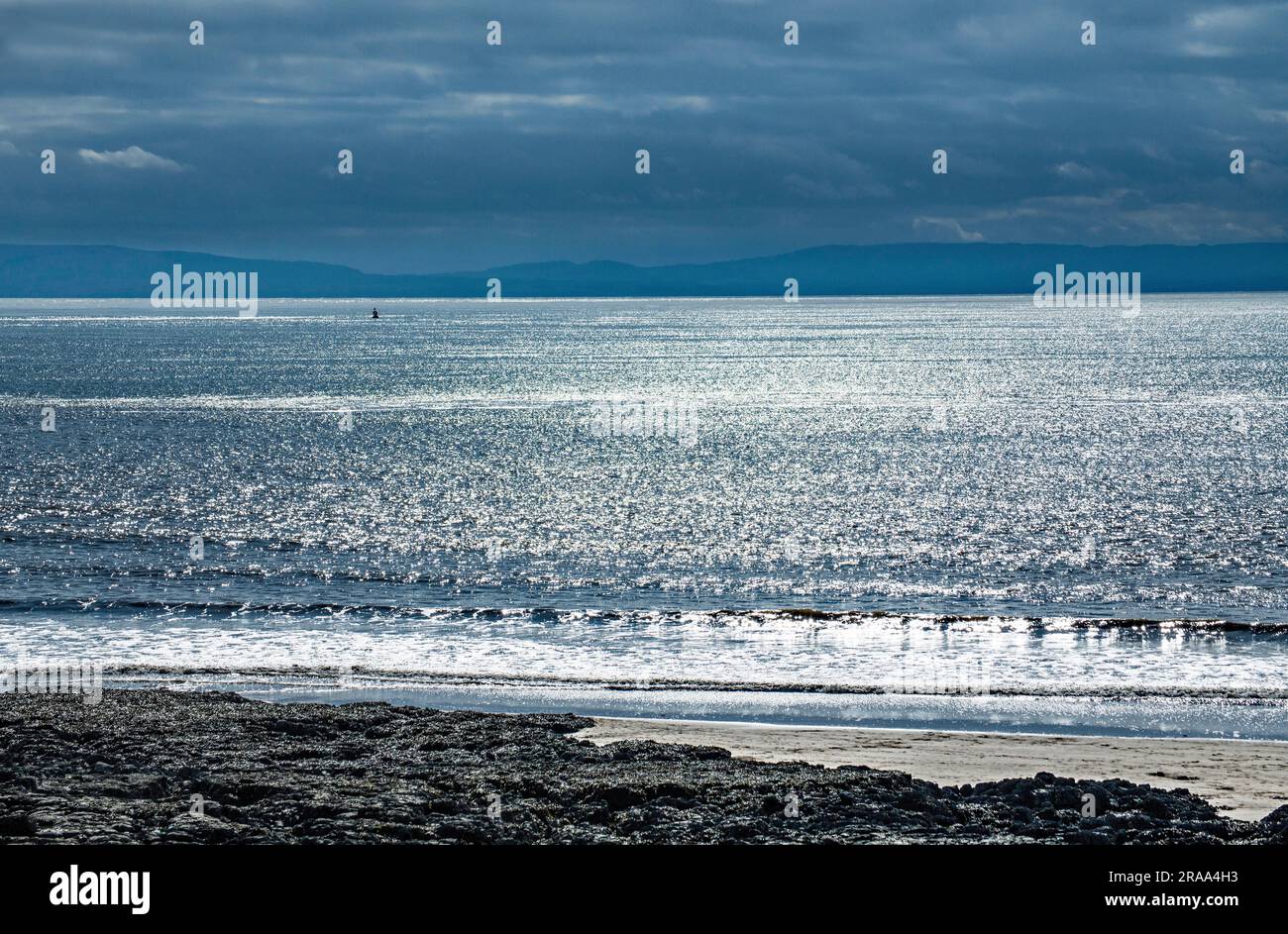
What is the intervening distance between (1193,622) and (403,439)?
165ft

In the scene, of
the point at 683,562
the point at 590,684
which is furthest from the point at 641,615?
the point at 683,562

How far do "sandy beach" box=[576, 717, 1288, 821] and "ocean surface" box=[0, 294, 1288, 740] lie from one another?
103 cm

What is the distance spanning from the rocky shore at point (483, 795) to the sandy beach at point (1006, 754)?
1.10 meters

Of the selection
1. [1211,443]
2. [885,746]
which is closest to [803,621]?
[885,746]

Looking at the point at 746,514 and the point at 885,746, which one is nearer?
the point at 885,746

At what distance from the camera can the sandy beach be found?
53.7 feet

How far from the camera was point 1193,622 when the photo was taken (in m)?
28.5

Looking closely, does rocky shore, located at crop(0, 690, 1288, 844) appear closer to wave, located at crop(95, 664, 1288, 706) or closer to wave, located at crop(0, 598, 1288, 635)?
wave, located at crop(95, 664, 1288, 706)

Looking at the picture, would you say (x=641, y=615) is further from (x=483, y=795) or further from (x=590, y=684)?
(x=483, y=795)

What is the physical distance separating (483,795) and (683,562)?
22.2 m

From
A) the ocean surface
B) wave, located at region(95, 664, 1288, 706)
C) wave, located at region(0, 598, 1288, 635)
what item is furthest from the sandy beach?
wave, located at region(0, 598, 1288, 635)

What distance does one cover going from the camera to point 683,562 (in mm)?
36719

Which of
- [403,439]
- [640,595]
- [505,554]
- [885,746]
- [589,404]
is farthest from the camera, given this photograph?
[589,404]
